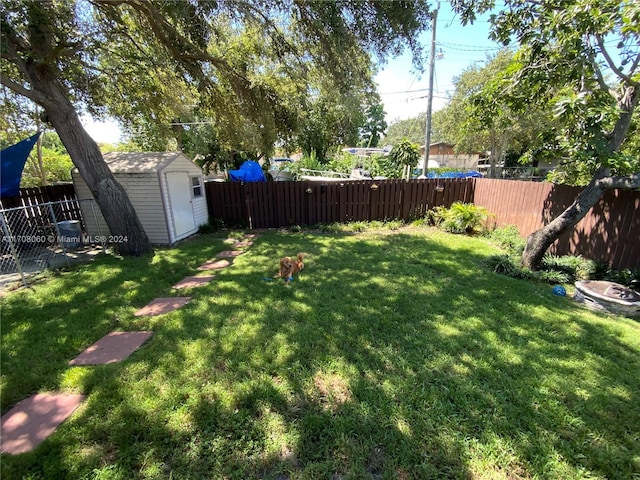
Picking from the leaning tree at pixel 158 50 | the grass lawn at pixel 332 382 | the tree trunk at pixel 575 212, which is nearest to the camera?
the grass lawn at pixel 332 382

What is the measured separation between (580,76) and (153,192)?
26.8 ft

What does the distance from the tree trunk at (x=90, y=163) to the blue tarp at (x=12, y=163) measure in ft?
3.96

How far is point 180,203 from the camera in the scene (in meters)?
7.28

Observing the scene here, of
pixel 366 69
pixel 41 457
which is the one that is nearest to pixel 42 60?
pixel 366 69

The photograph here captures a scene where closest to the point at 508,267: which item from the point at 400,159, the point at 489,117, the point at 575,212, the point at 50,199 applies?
the point at 575,212

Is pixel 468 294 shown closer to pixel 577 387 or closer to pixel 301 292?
pixel 577 387

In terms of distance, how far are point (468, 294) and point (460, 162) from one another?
145 ft

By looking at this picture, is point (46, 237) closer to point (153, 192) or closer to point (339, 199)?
point (153, 192)

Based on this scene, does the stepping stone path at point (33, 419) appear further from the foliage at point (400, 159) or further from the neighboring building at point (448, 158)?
the neighboring building at point (448, 158)

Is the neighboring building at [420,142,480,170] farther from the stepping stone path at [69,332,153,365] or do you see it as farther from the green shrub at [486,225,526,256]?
the stepping stone path at [69,332,153,365]

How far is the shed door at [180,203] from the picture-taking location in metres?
6.94

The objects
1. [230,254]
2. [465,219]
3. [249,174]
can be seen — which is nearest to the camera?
[230,254]

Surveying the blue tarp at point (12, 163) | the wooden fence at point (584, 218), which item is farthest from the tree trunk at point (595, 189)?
the blue tarp at point (12, 163)

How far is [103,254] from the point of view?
240 inches
